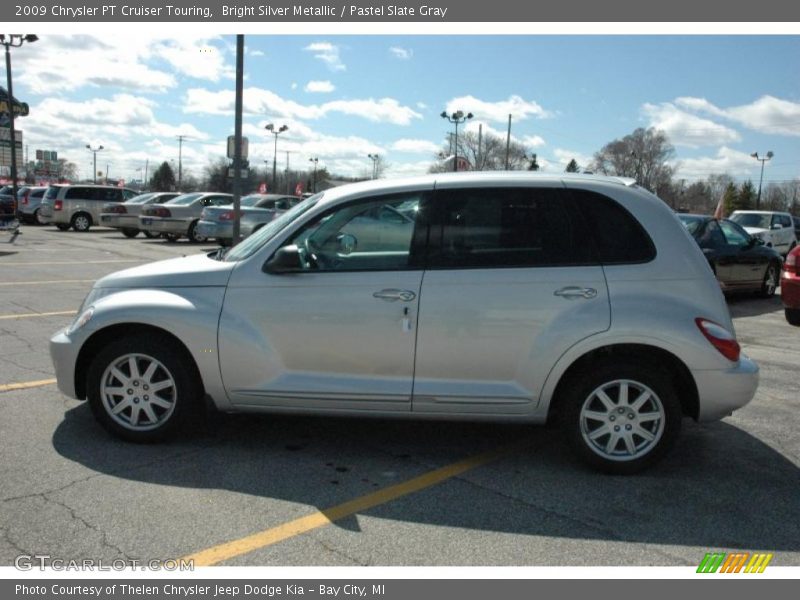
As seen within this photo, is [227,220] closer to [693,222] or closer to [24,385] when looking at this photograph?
[693,222]

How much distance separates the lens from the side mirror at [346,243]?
4.52m

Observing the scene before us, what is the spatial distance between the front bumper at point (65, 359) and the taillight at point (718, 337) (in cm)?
399

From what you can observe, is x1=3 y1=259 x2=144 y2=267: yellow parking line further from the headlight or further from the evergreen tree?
the evergreen tree

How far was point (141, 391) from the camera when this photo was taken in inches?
180

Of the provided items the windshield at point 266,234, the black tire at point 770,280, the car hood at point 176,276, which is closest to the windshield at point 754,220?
the black tire at point 770,280

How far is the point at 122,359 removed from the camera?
4520 millimetres

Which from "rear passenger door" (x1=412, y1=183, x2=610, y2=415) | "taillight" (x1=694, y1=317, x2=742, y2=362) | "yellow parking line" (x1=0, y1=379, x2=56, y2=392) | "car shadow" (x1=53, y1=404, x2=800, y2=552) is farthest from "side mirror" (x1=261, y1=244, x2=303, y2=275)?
"yellow parking line" (x1=0, y1=379, x2=56, y2=392)

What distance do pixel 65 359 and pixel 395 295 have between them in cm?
229

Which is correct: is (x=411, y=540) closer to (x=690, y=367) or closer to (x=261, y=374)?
(x=261, y=374)

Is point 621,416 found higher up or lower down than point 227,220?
lower down

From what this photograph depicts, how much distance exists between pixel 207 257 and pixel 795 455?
171 inches

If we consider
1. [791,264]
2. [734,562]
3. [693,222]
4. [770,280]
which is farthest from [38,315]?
[770,280]

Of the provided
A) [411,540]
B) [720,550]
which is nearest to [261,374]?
[411,540]

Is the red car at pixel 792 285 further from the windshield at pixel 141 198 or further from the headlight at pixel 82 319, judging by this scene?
the windshield at pixel 141 198
